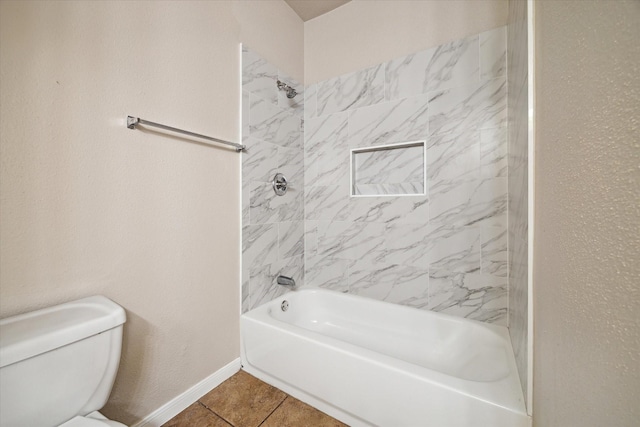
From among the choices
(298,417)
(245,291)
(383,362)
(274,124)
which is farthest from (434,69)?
(298,417)

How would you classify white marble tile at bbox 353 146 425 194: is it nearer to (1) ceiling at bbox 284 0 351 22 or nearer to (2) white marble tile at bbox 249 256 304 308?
(2) white marble tile at bbox 249 256 304 308

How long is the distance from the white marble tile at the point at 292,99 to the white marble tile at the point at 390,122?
0.46 meters

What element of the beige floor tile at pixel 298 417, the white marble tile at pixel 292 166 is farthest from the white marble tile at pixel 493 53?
the beige floor tile at pixel 298 417

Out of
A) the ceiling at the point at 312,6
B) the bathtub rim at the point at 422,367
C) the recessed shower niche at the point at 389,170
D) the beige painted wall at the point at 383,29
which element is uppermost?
the ceiling at the point at 312,6

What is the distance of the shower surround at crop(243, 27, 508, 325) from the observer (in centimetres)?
143

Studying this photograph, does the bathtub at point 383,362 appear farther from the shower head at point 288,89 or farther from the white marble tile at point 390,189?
the shower head at point 288,89

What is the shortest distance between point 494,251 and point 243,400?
1.66 meters

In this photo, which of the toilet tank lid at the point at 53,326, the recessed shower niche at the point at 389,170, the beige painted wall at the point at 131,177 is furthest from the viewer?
the recessed shower niche at the point at 389,170

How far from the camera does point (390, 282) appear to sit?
1.73 meters

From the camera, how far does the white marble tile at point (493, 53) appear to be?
1.38 metres

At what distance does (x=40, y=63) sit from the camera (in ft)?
2.66

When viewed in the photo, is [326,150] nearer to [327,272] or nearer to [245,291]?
[327,272]

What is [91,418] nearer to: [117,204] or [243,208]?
[117,204]

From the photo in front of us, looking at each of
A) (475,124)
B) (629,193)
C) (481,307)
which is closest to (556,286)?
(629,193)
